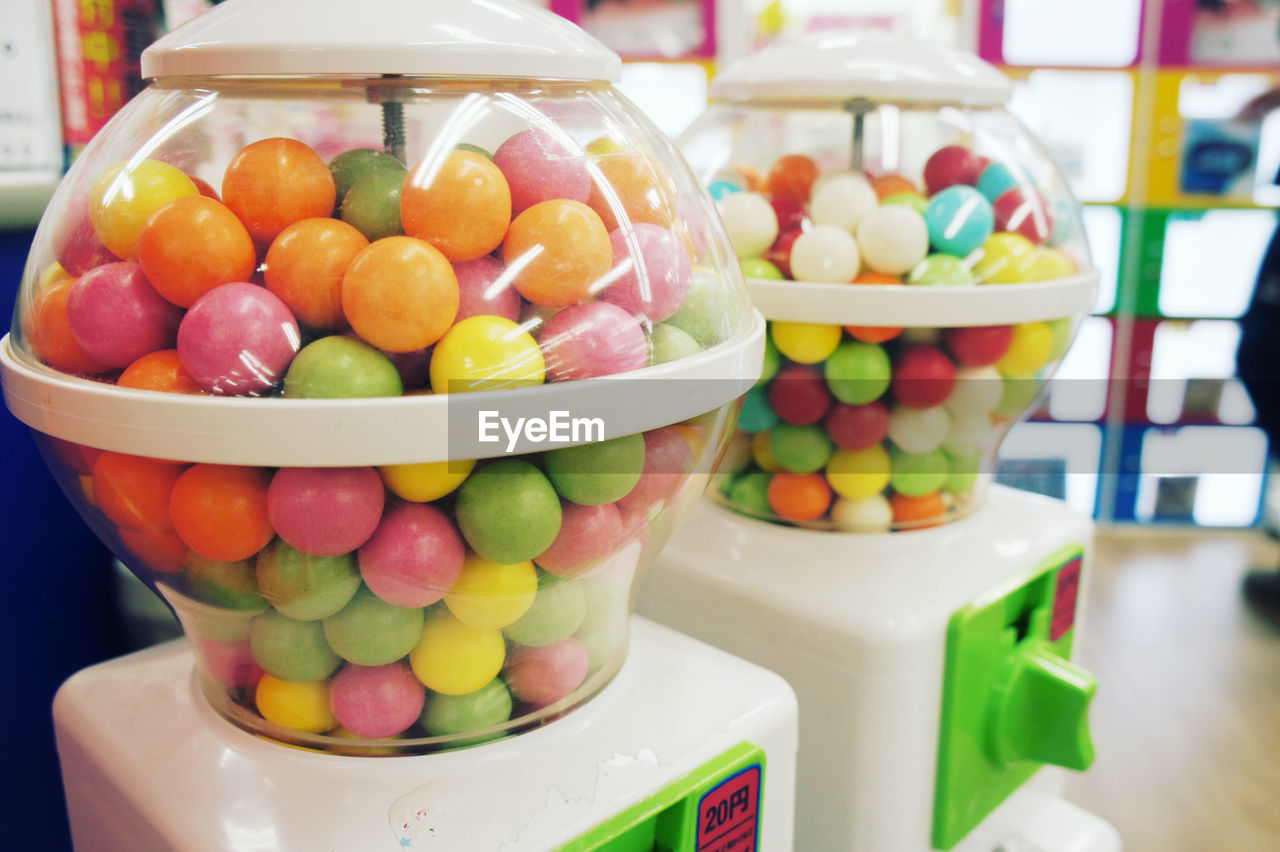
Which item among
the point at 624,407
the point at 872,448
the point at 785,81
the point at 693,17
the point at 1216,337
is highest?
the point at 693,17

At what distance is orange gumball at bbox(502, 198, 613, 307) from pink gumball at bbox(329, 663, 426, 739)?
26 cm

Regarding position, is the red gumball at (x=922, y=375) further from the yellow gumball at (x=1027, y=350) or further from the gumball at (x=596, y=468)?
the gumball at (x=596, y=468)

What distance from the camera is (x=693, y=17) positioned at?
3455mm

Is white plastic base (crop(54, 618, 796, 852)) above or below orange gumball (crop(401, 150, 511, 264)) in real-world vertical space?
below

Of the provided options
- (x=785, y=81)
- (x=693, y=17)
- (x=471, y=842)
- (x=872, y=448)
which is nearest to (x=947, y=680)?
(x=872, y=448)

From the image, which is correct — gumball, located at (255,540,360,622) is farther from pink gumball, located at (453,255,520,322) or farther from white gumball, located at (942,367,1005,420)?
white gumball, located at (942,367,1005,420)

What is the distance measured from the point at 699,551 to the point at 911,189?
446 mm

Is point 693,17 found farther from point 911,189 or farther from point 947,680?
point 947,680

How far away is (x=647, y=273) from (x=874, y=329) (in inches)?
15.6

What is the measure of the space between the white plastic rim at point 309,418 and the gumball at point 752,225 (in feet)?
1.51

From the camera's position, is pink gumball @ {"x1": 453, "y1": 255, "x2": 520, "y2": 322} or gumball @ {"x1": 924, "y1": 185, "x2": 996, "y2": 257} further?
gumball @ {"x1": 924, "y1": 185, "x2": 996, "y2": 257}

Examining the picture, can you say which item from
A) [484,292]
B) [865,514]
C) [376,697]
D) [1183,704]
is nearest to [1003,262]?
[865,514]

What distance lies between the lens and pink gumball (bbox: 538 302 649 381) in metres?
0.58

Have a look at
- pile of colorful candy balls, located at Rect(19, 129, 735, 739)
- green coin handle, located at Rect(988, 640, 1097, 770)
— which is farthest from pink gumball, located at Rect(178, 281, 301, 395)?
green coin handle, located at Rect(988, 640, 1097, 770)
